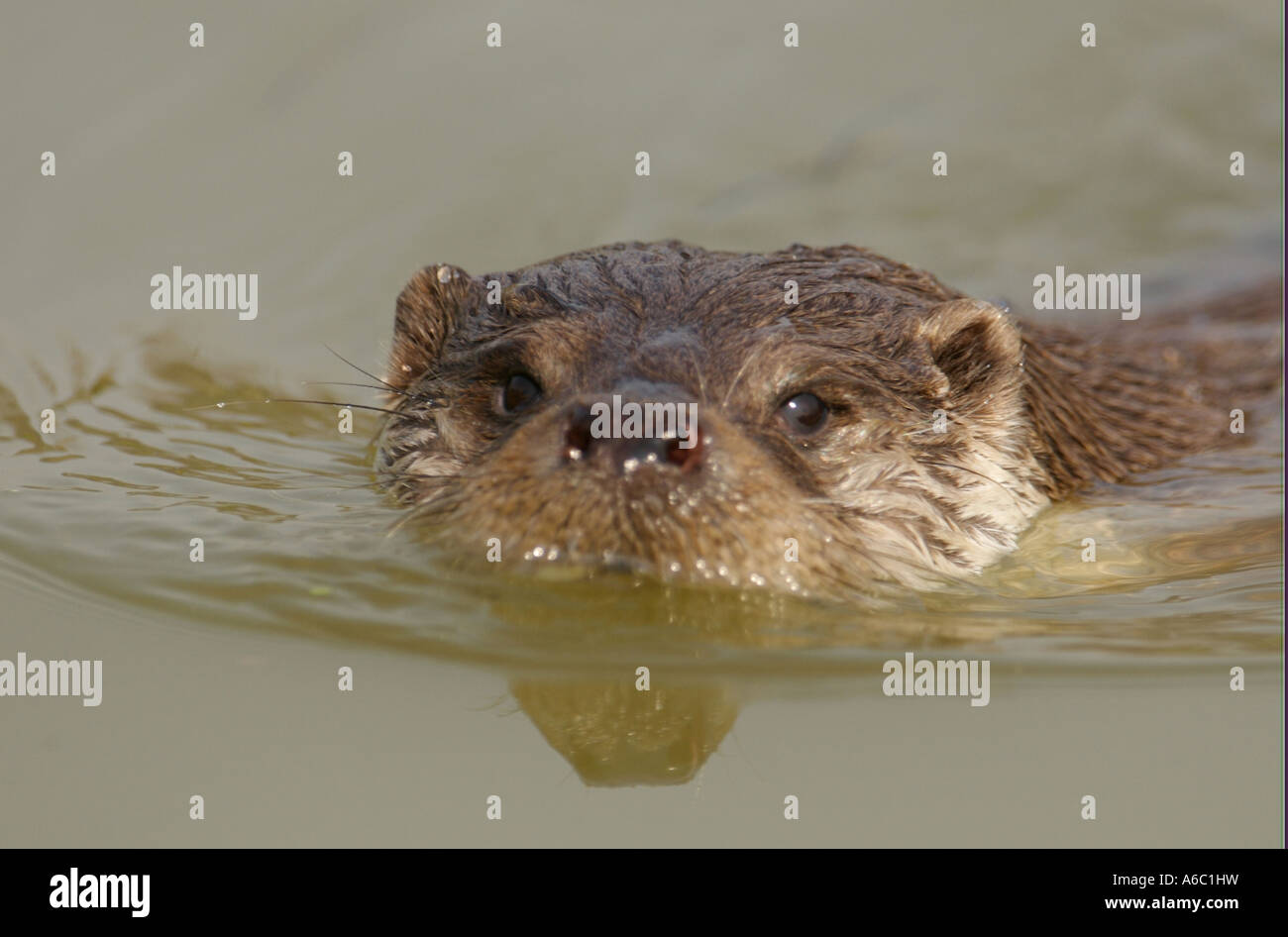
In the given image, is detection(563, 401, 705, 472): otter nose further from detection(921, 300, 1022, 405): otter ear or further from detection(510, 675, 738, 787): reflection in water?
detection(921, 300, 1022, 405): otter ear

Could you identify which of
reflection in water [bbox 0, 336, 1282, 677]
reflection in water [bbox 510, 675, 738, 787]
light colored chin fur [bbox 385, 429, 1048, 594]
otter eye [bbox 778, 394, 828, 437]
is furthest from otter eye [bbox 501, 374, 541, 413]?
reflection in water [bbox 510, 675, 738, 787]

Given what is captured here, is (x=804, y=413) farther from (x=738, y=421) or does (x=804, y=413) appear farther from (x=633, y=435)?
(x=633, y=435)

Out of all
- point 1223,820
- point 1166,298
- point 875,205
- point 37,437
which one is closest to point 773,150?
point 875,205

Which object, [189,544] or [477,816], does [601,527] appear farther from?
[189,544]

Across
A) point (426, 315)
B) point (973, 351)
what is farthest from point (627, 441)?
point (426, 315)

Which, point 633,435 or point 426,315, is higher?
point 426,315

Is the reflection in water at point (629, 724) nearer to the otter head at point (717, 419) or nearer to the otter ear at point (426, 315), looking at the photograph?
the otter head at point (717, 419)

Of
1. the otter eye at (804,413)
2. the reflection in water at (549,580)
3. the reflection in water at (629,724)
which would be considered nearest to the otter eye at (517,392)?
the reflection in water at (549,580)
